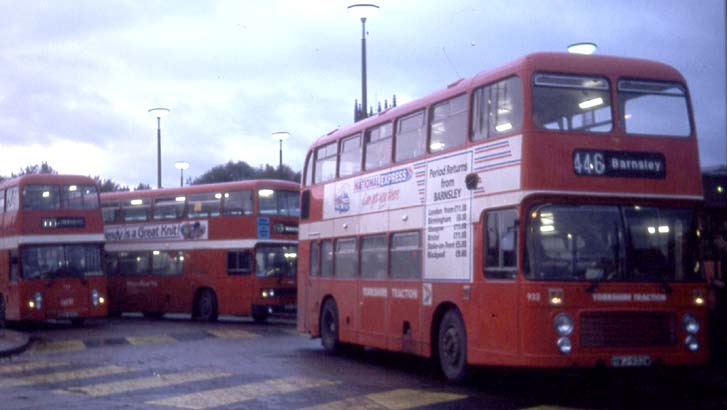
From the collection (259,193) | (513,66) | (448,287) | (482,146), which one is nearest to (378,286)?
(448,287)

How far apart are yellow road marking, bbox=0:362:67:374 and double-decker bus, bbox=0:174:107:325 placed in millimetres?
10219

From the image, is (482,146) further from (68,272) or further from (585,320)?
(68,272)

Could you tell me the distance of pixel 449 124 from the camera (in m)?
15.2

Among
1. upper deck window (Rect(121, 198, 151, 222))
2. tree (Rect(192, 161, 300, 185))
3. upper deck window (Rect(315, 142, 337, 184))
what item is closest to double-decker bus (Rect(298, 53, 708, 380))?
upper deck window (Rect(315, 142, 337, 184))

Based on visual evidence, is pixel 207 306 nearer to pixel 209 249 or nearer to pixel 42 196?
pixel 209 249

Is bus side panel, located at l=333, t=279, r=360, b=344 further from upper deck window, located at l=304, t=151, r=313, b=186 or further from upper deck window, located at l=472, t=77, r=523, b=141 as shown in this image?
upper deck window, located at l=472, t=77, r=523, b=141

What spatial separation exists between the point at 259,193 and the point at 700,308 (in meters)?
18.6

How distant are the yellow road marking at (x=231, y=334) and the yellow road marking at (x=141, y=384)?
8074 mm

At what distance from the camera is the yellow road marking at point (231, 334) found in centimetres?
2420

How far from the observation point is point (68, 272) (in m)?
28.8

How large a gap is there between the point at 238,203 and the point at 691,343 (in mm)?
19244

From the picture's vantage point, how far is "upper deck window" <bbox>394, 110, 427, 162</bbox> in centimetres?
1622

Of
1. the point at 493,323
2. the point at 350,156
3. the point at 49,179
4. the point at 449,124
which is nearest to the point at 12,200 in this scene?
the point at 49,179

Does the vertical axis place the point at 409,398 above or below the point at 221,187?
below
